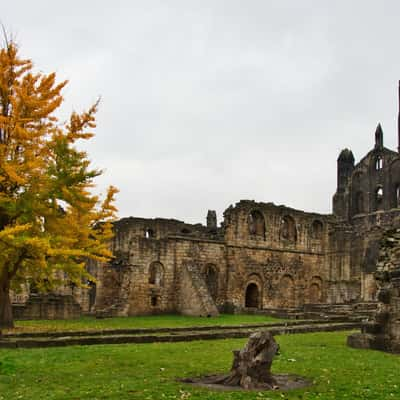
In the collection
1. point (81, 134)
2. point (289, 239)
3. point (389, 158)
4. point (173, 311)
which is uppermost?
point (389, 158)

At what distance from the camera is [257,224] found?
36469 mm

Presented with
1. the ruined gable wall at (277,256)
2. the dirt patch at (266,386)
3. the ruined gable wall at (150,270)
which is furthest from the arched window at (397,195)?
the dirt patch at (266,386)

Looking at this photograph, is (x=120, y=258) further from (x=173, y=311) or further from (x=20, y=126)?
(x=20, y=126)

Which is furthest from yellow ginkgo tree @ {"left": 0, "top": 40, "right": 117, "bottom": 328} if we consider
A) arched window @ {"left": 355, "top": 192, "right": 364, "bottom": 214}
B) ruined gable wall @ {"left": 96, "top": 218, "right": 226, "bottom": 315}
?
arched window @ {"left": 355, "top": 192, "right": 364, "bottom": 214}

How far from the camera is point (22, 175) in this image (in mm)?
18422

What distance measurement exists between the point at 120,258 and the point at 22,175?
1287cm

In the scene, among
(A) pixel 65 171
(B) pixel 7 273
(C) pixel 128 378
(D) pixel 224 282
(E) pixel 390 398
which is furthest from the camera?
(D) pixel 224 282

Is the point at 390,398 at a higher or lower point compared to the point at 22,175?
lower

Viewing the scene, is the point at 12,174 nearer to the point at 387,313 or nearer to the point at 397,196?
the point at 387,313

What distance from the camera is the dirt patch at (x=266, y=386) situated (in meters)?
8.71

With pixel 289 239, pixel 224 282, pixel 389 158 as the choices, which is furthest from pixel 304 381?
pixel 389 158

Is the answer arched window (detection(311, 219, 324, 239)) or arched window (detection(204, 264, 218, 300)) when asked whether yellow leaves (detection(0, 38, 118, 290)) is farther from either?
arched window (detection(311, 219, 324, 239))

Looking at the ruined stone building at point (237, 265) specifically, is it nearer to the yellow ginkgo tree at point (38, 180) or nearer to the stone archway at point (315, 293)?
the stone archway at point (315, 293)

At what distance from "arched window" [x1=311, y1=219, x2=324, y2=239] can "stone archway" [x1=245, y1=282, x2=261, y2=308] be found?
613cm
